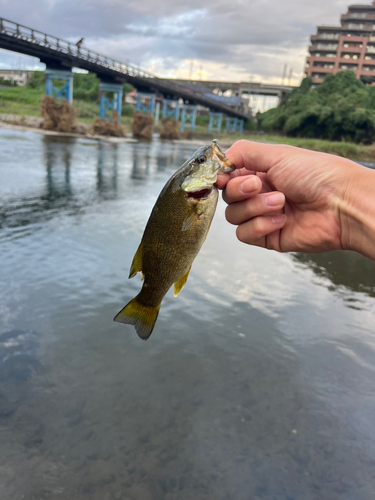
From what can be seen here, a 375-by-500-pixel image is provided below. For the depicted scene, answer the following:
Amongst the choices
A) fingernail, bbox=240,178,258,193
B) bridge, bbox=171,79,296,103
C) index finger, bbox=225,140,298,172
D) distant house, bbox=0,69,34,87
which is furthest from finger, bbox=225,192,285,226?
distant house, bbox=0,69,34,87

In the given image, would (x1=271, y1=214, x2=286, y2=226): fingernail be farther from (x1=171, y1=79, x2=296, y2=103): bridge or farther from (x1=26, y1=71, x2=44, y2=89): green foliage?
(x1=171, y1=79, x2=296, y2=103): bridge

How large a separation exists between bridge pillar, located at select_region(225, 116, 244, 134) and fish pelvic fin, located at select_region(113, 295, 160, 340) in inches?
3326

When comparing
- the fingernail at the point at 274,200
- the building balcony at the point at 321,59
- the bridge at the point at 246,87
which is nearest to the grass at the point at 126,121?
the bridge at the point at 246,87

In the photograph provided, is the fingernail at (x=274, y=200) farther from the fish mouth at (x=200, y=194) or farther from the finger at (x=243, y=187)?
the fish mouth at (x=200, y=194)

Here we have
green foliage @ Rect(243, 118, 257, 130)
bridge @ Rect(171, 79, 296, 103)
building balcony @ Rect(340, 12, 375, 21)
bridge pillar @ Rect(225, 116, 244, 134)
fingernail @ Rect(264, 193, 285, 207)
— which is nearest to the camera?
fingernail @ Rect(264, 193, 285, 207)

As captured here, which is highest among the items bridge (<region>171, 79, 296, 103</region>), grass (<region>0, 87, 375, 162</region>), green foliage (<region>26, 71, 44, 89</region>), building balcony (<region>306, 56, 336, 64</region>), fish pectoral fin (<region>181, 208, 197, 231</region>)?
building balcony (<region>306, 56, 336, 64</region>)

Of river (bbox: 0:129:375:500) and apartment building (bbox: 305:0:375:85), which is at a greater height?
apartment building (bbox: 305:0:375:85)

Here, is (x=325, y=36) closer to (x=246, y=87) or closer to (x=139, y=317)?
(x=246, y=87)

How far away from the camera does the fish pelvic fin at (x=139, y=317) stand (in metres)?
2.02

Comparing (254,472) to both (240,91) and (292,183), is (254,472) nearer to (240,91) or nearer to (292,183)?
(292,183)

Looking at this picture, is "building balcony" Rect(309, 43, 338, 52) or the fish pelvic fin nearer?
the fish pelvic fin

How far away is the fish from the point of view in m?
1.95

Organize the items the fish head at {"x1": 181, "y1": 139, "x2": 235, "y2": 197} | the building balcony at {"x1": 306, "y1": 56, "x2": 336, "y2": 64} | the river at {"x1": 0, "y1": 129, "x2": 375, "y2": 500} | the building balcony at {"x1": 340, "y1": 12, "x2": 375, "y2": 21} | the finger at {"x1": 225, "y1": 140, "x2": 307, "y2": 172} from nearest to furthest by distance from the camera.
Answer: the fish head at {"x1": 181, "y1": 139, "x2": 235, "y2": 197} < the finger at {"x1": 225, "y1": 140, "x2": 307, "y2": 172} < the river at {"x1": 0, "y1": 129, "x2": 375, "y2": 500} < the building balcony at {"x1": 306, "y1": 56, "x2": 336, "y2": 64} < the building balcony at {"x1": 340, "y1": 12, "x2": 375, "y2": 21}

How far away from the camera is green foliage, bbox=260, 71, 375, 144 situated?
161 feet
